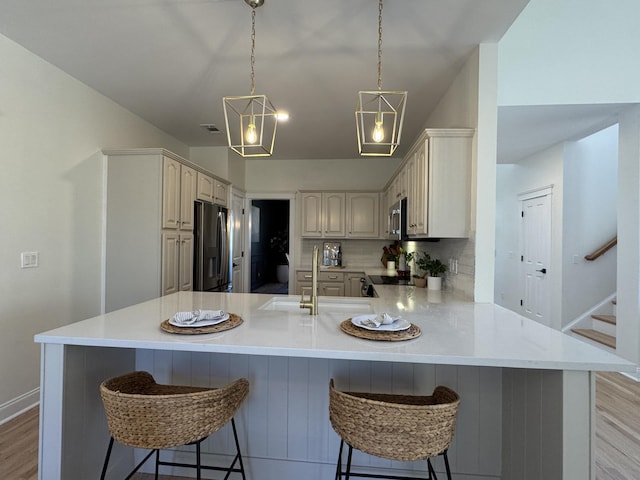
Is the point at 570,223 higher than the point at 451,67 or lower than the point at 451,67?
lower

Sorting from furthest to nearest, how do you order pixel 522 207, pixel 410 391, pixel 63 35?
pixel 522 207 < pixel 63 35 < pixel 410 391

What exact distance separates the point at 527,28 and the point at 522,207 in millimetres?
3215

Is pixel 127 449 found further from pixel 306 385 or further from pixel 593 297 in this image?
pixel 593 297

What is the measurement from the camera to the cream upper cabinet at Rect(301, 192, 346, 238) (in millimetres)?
5379

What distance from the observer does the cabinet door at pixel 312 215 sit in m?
5.42

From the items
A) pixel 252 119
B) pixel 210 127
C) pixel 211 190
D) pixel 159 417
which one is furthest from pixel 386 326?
pixel 210 127

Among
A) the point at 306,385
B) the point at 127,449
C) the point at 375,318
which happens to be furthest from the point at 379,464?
the point at 127,449

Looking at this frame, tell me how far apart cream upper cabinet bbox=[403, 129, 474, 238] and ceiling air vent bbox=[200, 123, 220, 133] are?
2.76 meters

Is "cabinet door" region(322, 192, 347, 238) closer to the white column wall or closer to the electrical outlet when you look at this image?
the white column wall

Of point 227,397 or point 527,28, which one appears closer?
point 227,397

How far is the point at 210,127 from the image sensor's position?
418cm

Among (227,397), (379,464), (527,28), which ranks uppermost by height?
(527,28)

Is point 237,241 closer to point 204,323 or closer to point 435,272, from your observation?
point 435,272

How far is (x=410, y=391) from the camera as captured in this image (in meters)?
1.72
